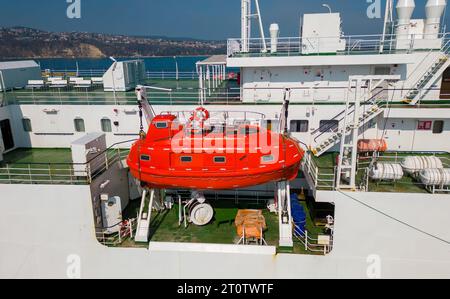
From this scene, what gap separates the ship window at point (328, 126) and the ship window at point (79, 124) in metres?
11.0

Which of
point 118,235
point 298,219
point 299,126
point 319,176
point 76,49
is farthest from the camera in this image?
point 76,49

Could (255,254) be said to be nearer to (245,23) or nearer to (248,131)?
(248,131)

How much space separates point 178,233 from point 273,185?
15.5 feet

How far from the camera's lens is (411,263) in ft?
31.8

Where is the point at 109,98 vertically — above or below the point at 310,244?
above

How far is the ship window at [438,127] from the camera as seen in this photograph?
13.0 metres

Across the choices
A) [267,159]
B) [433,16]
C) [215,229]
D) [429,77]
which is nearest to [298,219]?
[267,159]

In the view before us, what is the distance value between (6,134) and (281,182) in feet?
43.4

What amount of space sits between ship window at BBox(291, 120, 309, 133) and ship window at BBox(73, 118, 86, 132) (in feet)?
32.2

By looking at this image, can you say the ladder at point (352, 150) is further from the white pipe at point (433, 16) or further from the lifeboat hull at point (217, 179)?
the white pipe at point (433, 16)

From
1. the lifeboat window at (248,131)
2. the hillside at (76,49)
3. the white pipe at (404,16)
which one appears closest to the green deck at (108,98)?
the lifeboat window at (248,131)

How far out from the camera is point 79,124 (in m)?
14.9
